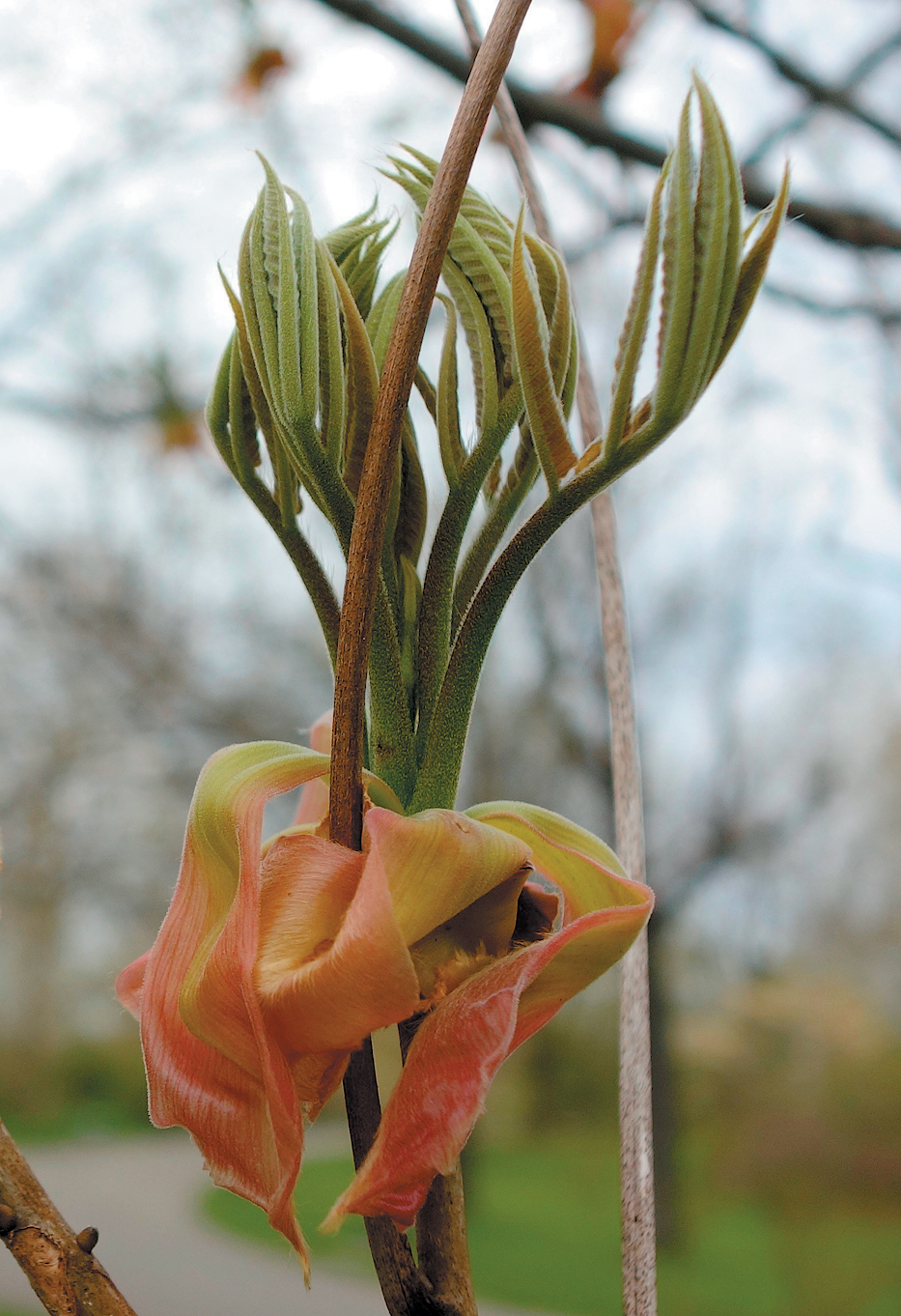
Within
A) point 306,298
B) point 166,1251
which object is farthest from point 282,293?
point 166,1251

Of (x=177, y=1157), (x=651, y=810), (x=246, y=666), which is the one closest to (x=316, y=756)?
(x=651, y=810)

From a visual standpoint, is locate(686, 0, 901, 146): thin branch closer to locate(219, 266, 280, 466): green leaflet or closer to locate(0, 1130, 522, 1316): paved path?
locate(219, 266, 280, 466): green leaflet

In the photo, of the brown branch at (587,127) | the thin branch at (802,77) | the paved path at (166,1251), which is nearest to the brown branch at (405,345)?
the brown branch at (587,127)

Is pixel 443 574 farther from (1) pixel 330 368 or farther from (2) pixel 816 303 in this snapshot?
(2) pixel 816 303

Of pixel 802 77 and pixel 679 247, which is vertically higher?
pixel 802 77

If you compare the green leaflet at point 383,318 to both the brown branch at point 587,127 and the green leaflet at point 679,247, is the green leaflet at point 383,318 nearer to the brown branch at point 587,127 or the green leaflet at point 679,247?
the green leaflet at point 679,247

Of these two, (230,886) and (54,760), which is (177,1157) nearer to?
(54,760)
